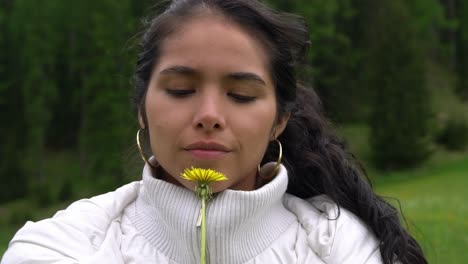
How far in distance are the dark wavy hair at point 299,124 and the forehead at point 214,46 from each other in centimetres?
3

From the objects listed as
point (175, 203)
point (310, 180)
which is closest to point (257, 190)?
point (175, 203)

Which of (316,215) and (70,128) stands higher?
(316,215)

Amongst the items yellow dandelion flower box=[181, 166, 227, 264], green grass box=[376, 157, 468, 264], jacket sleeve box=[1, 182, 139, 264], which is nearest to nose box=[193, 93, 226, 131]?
yellow dandelion flower box=[181, 166, 227, 264]

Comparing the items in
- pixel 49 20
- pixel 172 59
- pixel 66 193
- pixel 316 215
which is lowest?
pixel 66 193

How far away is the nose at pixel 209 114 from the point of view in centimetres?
199

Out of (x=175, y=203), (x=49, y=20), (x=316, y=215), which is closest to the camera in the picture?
(x=175, y=203)

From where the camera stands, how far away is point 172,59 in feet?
6.94

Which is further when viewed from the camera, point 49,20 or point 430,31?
point 430,31

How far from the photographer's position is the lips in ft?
6.58

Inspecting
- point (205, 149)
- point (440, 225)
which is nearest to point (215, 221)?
point (205, 149)

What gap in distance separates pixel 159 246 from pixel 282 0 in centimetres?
3125

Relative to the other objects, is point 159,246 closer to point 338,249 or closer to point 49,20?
point 338,249

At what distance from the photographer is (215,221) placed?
6.68 feet

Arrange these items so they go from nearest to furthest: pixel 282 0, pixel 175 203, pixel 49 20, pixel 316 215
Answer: pixel 175 203 → pixel 316 215 → pixel 282 0 → pixel 49 20
